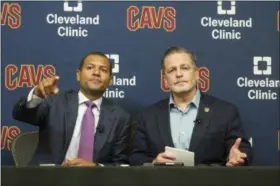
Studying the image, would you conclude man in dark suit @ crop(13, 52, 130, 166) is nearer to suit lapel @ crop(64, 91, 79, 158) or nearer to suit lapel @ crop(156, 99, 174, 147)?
suit lapel @ crop(64, 91, 79, 158)

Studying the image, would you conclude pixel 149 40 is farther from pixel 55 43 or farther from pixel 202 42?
pixel 55 43

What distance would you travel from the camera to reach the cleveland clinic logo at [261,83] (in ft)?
10.5

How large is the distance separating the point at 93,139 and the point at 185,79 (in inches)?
22.8

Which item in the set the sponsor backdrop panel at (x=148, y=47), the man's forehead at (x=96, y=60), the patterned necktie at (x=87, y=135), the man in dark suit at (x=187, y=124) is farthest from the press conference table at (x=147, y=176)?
the sponsor backdrop panel at (x=148, y=47)

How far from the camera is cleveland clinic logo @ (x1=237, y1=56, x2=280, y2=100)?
3.21 m

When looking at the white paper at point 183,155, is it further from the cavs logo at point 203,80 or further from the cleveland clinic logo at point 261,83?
the cleveland clinic logo at point 261,83

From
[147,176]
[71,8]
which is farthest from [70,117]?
[147,176]

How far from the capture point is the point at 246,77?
322 cm

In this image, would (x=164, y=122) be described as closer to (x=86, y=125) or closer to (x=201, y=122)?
(x=201, y=122)

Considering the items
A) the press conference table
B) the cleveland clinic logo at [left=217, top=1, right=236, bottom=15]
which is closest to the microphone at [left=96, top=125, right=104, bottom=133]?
the cleveland clinic logo at [left=217, top=1, right=236, bottom=15]

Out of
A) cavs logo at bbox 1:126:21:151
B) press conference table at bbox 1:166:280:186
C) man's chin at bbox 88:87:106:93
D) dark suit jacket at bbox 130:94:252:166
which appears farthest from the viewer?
cavs logo at bbox 1:126:21:151

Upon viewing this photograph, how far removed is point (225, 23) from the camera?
3.21 m

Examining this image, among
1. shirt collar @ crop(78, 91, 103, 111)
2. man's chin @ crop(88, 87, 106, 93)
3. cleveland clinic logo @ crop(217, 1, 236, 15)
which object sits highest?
cleveland clinic logo @ crop(217, 1, 236, 15)

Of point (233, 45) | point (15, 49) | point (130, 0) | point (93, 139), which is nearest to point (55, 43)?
point (15, 49)
